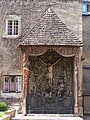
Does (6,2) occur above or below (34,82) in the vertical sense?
above

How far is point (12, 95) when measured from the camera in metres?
19.3

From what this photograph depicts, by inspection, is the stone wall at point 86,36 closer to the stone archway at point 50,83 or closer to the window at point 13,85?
the stone archway at point 50,83

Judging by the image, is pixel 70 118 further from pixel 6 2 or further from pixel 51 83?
pixel 6 2

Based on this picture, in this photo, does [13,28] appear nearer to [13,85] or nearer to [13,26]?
[13,26]

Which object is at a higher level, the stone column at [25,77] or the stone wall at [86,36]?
the stone wall at [86,36]

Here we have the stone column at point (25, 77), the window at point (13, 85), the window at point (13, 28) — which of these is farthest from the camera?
the window at point (13, 28)

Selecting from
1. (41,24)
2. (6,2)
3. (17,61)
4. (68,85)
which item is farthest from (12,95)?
(6,2)

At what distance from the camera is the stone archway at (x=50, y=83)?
18.5 m

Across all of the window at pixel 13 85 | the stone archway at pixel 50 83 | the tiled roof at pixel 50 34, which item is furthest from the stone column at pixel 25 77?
the window at pixel 13 85

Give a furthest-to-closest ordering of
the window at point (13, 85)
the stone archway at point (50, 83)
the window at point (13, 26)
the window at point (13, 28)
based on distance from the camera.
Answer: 1. the window at point (13, 28)
2. the window at point (13, 26)
3. the window at point (13, 85)
4. the stone archway at point (50, 83)

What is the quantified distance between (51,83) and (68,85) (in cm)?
107

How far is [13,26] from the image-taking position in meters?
20.0

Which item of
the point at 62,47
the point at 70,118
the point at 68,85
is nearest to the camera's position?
the point at 70,118

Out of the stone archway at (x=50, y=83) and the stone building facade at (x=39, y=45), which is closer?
the stone building facade at (x=39, y=45)
